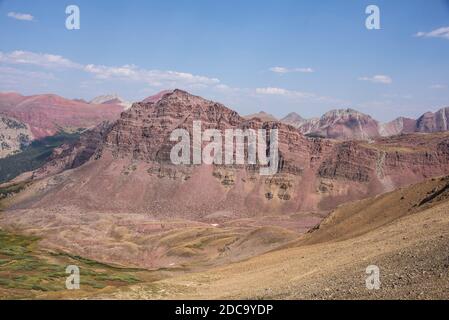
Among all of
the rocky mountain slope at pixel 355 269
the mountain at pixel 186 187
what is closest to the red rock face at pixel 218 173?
the mountain at pixel 186 187

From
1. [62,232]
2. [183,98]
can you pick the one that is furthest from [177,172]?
[62,232]

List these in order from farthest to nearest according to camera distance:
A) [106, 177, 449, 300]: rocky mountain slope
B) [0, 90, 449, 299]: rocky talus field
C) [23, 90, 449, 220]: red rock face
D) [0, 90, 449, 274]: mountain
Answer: [23, 90, 449, 220]: red rock face, [0, 90, 449, 274]: mountain, [0, 90, 449, 299]: rocky talus field, [106, 177, 449, 300]: rocky mountain slope

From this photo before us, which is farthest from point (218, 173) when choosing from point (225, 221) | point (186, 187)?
point (225, 221)

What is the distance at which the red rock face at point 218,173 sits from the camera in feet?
517

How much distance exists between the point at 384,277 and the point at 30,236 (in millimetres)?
115208

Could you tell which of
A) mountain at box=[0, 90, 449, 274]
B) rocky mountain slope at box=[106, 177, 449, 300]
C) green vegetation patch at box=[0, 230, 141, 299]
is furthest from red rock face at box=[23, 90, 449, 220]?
rocky mountain slope at box=[106, 177, 449, 300]

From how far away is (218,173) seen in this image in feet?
544

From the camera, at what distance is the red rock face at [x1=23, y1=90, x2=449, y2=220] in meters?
158

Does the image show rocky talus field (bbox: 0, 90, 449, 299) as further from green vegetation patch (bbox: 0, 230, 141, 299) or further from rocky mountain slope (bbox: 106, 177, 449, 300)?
green vegetation patch (bbox: 0, 230, 141, 299)

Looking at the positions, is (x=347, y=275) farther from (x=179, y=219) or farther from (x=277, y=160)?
(x=277, y=160)

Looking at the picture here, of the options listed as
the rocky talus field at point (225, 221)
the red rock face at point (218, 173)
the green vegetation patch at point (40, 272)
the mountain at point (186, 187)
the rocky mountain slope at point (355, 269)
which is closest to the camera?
the rocky mountain slope at point (355, 269)

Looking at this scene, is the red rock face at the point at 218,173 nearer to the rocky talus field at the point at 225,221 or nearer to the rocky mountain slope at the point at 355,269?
the rocky talus field at the point at 225,221

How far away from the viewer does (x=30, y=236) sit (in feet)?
413
